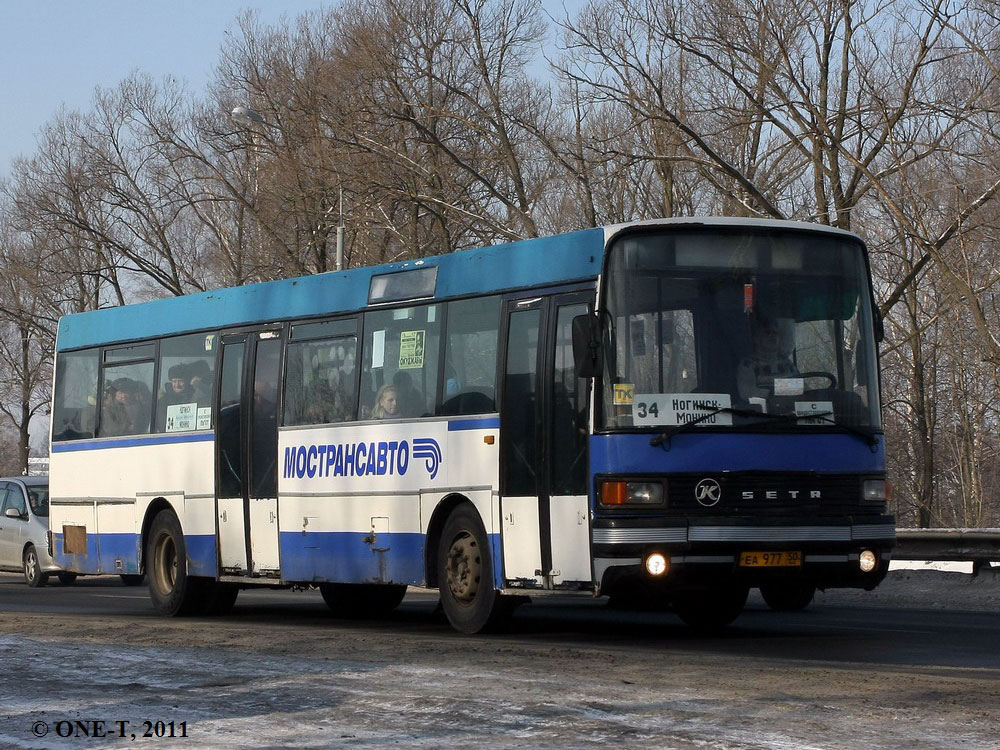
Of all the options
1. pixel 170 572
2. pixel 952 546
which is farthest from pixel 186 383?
pixel 952 546

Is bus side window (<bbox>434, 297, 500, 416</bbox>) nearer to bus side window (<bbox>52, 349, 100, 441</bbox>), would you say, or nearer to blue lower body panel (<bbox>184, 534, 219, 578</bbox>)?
blue lower body panel (<bbox>184, 534, 219, 578</bbox>)

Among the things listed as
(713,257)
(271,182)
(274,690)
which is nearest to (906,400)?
(271,182)

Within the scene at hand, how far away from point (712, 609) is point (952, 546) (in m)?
6.23

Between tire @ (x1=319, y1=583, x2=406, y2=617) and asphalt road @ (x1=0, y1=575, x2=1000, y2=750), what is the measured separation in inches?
60.6

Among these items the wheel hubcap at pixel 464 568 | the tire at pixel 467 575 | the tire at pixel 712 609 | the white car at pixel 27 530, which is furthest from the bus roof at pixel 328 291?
the white car at pixel 27 530

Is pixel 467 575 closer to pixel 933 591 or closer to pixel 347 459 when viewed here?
pixel 347 459

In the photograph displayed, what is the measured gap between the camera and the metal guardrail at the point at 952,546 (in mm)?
18875

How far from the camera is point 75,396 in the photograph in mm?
19094

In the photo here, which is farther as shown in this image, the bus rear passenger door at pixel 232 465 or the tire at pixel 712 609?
the bus rear passenger door at pixel 232 465

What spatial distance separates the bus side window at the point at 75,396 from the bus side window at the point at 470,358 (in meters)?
6.33

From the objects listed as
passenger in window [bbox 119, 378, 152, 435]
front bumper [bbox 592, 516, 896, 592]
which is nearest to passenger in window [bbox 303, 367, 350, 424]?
passenger in window [bbox 119, 378, 152, 435]

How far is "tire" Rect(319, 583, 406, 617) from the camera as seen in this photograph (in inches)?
667

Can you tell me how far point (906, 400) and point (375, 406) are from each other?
2942 cm

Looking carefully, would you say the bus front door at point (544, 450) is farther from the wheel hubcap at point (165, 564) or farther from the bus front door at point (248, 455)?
the wheel hubcap at point (165, 564)
